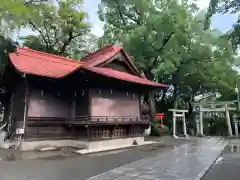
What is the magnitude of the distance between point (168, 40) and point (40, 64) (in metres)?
12.5

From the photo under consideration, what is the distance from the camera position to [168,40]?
76.9 feet

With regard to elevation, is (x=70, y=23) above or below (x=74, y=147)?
above

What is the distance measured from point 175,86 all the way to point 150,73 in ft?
19.9

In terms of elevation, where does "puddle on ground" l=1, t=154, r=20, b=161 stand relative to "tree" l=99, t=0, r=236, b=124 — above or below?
below

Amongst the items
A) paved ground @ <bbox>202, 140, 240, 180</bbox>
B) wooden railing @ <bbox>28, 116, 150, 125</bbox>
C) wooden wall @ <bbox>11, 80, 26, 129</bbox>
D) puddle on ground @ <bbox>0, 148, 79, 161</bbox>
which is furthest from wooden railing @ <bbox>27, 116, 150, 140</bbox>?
paved ground @ <bbox>202, 140, 240, 180</bbox>

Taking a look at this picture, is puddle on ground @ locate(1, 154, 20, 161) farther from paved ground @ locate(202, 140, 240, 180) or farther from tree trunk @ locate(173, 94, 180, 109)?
tree trunk @ locate(173, 94, 180, 109)

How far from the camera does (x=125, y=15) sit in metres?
26.2

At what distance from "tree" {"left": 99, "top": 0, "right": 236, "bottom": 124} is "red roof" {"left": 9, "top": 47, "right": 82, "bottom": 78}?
7.67 meters

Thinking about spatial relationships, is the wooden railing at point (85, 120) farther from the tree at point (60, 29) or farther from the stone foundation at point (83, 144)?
the tree at point (60, 29)

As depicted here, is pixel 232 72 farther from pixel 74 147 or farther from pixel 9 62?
pixel 9 62

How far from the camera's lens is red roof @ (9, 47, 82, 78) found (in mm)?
14188

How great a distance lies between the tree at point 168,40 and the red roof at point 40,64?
7673 mm

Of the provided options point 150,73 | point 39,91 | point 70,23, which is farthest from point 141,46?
point 39,91

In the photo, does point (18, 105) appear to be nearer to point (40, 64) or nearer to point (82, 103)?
point (40, 64)
